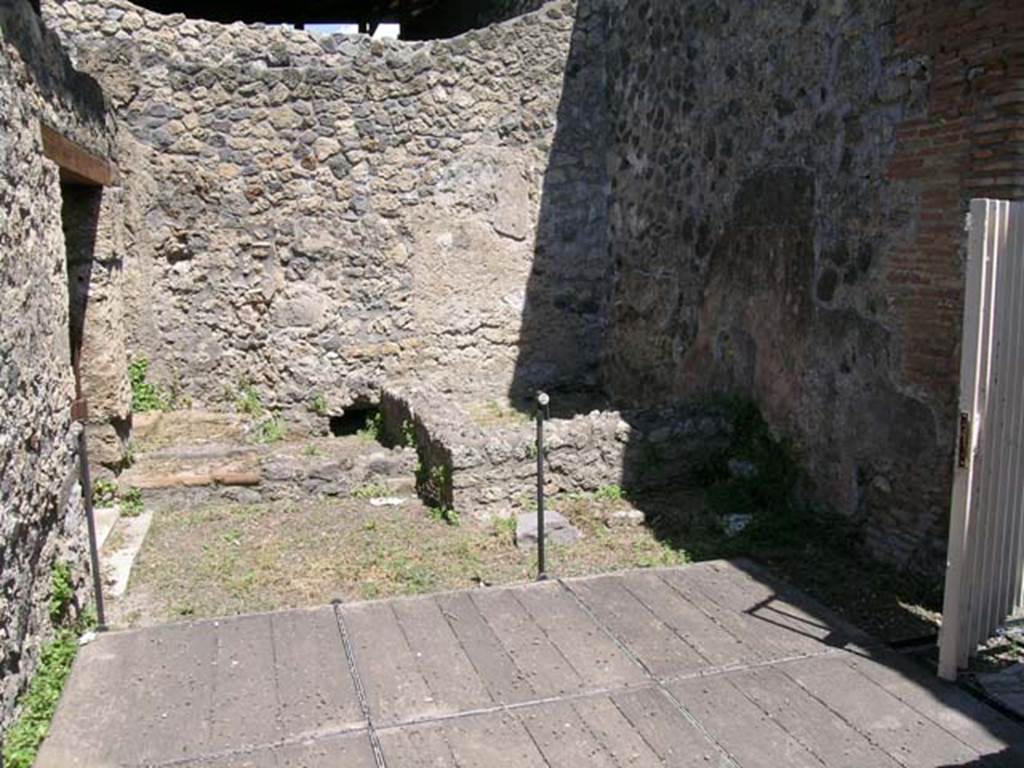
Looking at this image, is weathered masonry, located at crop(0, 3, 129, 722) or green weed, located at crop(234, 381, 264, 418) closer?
weathered masonry, located at crop(0, 3, 129, 722)

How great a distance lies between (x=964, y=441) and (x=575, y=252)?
5.90 m

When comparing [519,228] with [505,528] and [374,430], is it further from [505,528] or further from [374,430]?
[505,528]

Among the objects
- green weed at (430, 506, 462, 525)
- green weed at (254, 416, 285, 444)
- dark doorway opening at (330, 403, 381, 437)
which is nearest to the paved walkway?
green weed at (430, 506, 462, 525)

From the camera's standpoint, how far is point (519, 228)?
9203mm

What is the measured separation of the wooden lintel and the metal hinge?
4.63 metres

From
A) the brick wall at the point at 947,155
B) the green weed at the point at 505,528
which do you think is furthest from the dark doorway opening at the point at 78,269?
the brick wall at the point at 947,155

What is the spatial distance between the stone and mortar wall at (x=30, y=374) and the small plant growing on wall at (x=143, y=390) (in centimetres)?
328

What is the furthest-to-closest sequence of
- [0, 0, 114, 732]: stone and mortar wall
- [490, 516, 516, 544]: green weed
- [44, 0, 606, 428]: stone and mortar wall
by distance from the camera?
1. [44, 0, 606, 428]: stone and mortar wall
2. [490, 516, 516, 544]: green weed
3. [0, 0, 114, 732]: stone and mortar wall

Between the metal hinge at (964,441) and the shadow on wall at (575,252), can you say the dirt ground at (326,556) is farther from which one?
the shadow on wall at (575,252)

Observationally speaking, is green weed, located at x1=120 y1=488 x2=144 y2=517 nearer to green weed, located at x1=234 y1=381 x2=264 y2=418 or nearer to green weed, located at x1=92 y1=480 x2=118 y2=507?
green weed, located at x1=92 y1=480 x2=118 y2=507

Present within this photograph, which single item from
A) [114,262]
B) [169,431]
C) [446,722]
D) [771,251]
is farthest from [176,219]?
[446,722]

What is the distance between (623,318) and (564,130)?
76.5 inches

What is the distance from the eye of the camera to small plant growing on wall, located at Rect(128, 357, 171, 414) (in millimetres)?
8172

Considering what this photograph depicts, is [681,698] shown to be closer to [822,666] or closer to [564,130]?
[822,666]
